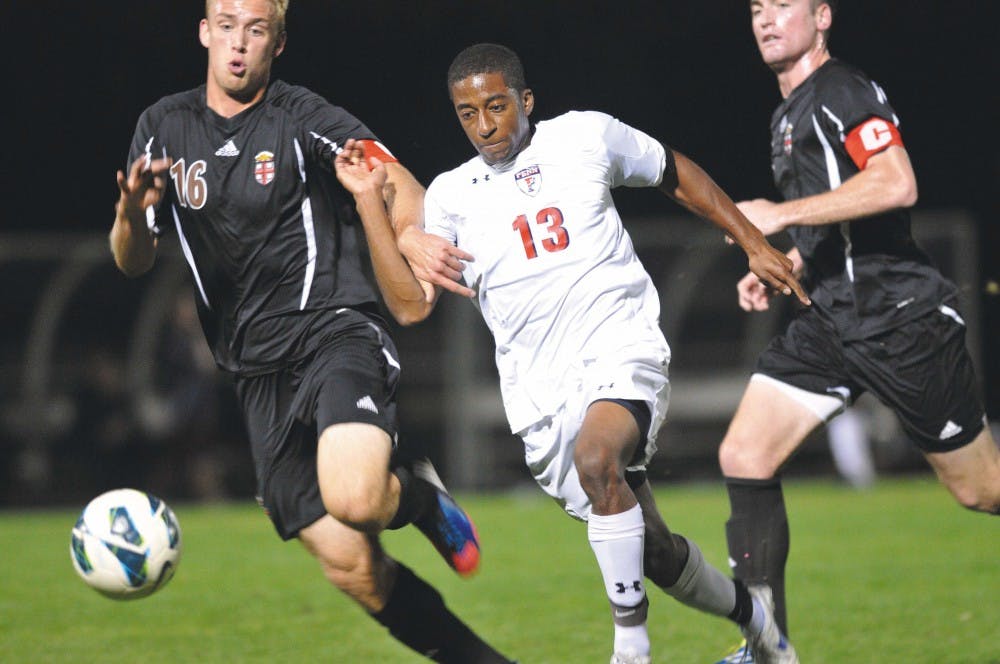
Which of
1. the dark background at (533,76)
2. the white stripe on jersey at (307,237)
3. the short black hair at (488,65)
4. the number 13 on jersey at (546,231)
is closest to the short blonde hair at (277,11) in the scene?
the white stripe on jersey at (307,237)

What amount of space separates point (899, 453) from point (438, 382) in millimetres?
5769

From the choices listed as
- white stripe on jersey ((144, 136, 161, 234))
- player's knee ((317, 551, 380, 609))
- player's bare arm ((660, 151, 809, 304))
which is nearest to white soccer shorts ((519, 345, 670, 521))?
player's bare arm ((660, 151, 809, 304))

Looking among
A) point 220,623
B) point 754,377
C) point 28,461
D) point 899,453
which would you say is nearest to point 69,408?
point 28,461

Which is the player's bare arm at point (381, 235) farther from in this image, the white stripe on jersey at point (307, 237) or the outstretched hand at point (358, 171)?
the white stripe on jersey at point (307, 237)

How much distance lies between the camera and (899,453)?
15.3m

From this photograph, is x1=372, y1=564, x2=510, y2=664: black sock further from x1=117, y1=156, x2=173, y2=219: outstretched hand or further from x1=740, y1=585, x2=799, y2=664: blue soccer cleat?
x1=117, y1=156, x2=173, y2=219: outstretched hand

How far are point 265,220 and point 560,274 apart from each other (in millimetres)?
1046

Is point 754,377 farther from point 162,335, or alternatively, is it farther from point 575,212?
point 162,335

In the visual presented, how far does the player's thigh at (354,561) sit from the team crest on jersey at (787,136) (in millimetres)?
2201

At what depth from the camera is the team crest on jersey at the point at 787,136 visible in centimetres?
537

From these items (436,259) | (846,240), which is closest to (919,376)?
(846,240)

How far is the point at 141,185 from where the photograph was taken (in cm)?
459

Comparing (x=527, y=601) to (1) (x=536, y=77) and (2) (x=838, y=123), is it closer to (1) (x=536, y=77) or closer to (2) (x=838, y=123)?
(2) (x=838, y=123)

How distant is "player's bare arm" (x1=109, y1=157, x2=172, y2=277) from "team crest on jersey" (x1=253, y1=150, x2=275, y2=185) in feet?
0.98
